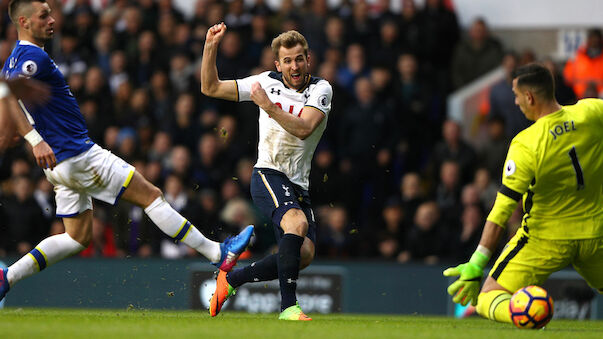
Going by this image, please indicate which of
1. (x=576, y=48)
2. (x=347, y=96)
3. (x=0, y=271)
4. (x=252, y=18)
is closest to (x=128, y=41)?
(x=252, y=18)

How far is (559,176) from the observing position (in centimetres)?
741

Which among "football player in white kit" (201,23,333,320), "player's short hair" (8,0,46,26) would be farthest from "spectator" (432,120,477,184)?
"player's short hair" (8,0,46,26)

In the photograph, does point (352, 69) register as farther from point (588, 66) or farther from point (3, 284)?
point (3, 284)

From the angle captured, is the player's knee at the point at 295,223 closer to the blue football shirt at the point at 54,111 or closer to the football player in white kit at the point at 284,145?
the football player in white kit at the point at 284,145

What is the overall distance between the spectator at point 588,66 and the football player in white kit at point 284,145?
644 cm

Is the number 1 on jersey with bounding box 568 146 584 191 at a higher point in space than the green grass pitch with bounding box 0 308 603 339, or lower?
higher

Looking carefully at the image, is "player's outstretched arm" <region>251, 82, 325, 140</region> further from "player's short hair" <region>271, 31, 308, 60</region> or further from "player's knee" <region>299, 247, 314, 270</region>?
"player's knee" <region>299, 247, 314, 270</region>

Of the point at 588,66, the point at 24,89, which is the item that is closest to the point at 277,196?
the point at 24,89

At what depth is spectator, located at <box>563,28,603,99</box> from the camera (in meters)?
14.0

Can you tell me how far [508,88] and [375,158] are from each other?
206 centimetres

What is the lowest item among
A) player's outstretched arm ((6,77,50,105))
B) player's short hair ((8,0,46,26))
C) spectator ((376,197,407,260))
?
spectator ((376,197,407,260))

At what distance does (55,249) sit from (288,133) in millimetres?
2113

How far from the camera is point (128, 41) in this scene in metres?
15.4

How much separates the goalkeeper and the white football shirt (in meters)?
1.71
